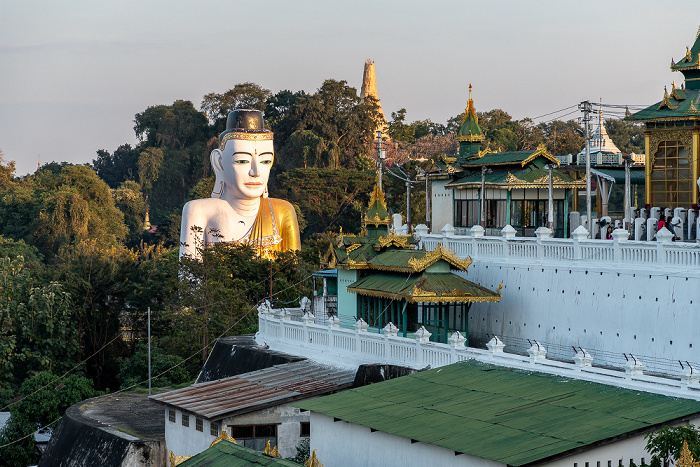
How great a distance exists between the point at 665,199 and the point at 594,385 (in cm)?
884

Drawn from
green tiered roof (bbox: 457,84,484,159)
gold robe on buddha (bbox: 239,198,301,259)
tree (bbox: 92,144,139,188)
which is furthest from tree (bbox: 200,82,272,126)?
green tiered roof (bbox: 457,84,484,159)

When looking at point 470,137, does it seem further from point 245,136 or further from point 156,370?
point 245,136

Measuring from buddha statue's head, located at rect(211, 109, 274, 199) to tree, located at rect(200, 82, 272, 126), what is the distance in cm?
3800

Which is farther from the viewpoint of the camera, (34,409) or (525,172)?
(34,409)

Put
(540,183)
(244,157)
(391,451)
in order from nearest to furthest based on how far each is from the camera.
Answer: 1. (391,451)
2. (540,183)
3. (244,157)

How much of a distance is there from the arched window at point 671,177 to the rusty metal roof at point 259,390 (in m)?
9.11

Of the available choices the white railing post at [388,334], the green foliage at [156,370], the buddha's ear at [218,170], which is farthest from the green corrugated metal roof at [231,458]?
the buddha's ear at [218,170]

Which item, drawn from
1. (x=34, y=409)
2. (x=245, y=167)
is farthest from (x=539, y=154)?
(x=245, y=167)

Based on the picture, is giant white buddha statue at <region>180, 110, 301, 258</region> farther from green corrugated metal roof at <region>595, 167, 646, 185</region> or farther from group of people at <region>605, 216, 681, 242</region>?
group of people at <region>605, 216, 681, 242</region>

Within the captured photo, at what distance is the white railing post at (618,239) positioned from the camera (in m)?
24.1

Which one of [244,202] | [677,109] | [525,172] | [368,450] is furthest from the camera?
[244,202]

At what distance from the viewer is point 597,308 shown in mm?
24891

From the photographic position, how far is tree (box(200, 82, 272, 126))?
95312mm

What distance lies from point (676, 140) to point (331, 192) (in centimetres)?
5541
